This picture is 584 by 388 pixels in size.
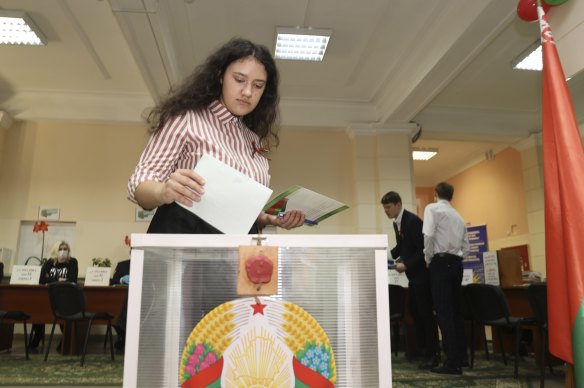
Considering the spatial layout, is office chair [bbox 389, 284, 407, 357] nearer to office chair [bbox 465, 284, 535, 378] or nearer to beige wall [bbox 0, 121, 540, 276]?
office chair [bbox 465, 284, 535, 378]

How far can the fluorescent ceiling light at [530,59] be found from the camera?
194 inches

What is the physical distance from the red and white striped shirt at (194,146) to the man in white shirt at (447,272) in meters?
2.77

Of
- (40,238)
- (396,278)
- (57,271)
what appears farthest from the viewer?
(40,238)

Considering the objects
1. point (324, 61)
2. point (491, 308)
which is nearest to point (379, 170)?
point (324, 61)

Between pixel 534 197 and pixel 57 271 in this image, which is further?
pixel 534 197

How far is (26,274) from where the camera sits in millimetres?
4766

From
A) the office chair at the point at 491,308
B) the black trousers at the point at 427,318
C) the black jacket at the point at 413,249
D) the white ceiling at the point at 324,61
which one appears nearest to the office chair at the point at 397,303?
the black trousers at the point at 427,318

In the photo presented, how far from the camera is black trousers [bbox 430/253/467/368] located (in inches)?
136

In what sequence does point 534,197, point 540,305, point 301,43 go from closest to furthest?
point 540,305, point 301,43, point 534,197

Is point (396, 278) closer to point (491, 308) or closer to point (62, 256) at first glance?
point (491, 308)

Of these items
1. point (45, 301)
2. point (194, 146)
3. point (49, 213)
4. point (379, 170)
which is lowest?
point (45, 301)

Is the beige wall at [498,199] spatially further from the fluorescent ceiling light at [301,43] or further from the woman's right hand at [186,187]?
the woman's right hand at [186,187]

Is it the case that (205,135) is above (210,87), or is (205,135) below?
below

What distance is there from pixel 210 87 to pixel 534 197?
261 inches
